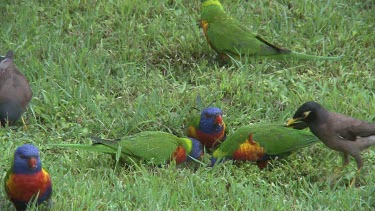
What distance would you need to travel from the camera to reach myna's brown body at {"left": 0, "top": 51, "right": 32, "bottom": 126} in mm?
7066

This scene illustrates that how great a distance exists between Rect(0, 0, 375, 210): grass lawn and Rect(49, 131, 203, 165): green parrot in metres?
0.11

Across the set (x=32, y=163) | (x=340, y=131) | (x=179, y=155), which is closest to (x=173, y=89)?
(x=179, y=155)

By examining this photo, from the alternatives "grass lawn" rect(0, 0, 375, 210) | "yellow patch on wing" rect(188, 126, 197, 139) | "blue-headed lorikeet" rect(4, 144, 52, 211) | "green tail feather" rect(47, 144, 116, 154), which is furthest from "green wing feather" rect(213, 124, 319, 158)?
"blue-headed lorikeet" rect(4, 144, 52, 211)

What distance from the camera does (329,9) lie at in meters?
8.70

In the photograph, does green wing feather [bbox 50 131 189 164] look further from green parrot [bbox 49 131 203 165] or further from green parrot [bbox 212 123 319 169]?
green parrot [bbox 212 123 319 169]

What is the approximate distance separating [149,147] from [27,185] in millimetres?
1228

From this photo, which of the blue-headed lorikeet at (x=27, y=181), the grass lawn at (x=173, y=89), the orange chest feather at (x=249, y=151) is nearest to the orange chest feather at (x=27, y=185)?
the blue-headed lorikeet at (x=27, y=181)

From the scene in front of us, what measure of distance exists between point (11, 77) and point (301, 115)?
2.55 meters

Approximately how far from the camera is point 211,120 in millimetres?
6875

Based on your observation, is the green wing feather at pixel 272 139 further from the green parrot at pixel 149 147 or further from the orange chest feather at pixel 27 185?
the orange chest feather at pixel 27 185

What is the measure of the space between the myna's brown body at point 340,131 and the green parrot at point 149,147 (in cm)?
98

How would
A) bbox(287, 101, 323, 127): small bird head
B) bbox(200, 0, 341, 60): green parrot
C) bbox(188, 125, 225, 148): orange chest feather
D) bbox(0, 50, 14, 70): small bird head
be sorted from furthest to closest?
1. bbox(200, 0, 341, 60): green parrot
2. bbox(0, 50, 14, 70): small bird head
3. bbox(188, 125, 225, 148): orange chest feather
4. bbox(287, 101, 323, 127): small bird head

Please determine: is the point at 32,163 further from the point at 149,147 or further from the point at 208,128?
the point at 208,128

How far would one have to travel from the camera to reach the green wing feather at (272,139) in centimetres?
661
